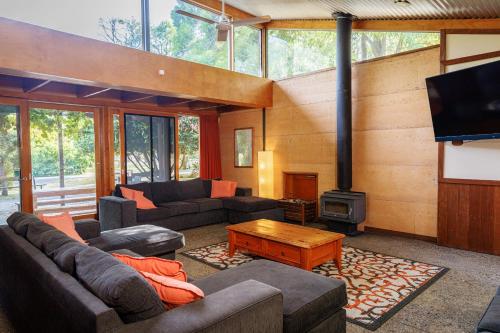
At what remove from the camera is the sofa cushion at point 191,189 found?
6314 millimetres

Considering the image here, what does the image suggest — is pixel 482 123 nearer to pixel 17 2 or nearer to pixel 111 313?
pixel 111 313

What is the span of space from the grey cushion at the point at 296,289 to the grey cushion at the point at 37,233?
1.03 metres

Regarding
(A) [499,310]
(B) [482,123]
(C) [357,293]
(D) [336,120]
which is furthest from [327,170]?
(A) [499,310]

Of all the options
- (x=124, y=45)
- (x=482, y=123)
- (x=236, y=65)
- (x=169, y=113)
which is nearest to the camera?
(x=482, y=123)

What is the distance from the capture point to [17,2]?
13.3ft

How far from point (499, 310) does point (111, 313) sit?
201 cm

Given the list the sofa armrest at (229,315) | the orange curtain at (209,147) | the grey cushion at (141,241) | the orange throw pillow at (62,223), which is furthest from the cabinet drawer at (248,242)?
the orange curtain at (209,147)

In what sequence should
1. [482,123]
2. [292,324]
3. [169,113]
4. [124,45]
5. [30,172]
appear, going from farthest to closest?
1. [169,113]
2. [30,172]
3. [124,45]
4. [482,123]
5. [292,324]

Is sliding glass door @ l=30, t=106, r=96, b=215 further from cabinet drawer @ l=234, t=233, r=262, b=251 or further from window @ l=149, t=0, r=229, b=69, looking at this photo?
cabinet drawer @ l=234, t=233, r=262, b=251

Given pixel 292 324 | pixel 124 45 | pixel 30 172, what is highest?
pixel 124 45

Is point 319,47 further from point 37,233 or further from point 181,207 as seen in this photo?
point 37,233

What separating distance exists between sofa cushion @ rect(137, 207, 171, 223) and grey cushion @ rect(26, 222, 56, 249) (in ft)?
8.78

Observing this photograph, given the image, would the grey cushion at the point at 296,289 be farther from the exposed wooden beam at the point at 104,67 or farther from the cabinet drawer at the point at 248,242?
the exposed wooden beam at the point at 104,67

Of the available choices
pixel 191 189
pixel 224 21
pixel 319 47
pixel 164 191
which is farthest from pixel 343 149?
pixel 164 191
